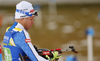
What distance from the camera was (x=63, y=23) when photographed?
14.9m

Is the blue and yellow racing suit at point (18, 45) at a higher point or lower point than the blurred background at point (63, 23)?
higher

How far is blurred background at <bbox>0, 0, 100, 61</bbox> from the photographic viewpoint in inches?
452

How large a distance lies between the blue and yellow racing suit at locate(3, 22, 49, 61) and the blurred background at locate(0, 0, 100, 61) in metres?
6.49

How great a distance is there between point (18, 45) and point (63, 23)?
38.2 ft

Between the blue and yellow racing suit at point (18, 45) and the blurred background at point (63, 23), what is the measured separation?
21.3 feet

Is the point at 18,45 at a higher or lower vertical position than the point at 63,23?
higher

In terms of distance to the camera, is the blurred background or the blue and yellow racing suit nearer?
the blue and yellow racing suit

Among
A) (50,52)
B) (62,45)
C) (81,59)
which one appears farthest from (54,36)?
(50,52)

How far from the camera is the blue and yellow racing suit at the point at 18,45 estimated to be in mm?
3270

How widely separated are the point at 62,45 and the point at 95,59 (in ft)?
5.79

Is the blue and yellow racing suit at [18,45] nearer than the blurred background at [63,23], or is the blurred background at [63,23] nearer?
the blue and yellow racing suit at [18,45]

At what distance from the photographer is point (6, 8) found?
18.2 m

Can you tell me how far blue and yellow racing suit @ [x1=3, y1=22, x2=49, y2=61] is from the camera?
10.7 feet

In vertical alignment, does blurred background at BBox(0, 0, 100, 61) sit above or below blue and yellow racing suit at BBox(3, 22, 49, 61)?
below
